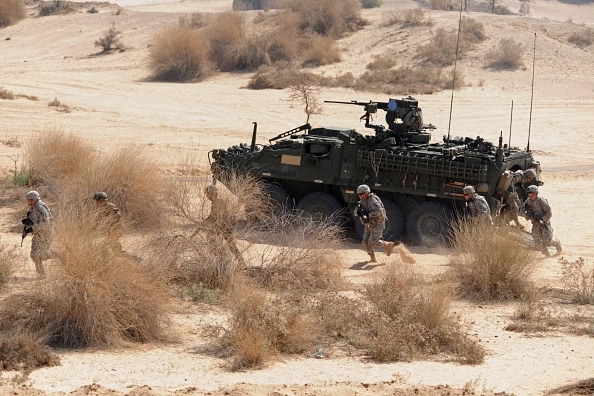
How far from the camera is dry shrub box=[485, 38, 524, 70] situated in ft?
119

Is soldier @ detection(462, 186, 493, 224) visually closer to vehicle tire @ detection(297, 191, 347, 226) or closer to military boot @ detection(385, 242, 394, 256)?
military boot @ detection(385, 242, 394, 256)

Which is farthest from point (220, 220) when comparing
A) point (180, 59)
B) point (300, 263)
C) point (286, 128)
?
point (180, 59)

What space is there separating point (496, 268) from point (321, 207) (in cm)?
432

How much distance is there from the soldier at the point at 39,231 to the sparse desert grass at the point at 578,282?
6.21 meters

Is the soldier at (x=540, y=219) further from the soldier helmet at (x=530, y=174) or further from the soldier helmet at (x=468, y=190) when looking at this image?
the soldier helmet at (x=468, y=190)

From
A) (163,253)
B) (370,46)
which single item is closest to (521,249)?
(163,253)

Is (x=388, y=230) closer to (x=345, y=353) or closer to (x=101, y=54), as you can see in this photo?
(x=345, y=353)

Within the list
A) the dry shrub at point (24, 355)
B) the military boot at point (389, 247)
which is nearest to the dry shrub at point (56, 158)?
the military boot at point (389, 247)

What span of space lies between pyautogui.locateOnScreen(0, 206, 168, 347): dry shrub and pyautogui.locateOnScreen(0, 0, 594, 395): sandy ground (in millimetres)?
292

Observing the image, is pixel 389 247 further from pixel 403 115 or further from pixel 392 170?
pixel 403 115

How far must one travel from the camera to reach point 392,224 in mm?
17016

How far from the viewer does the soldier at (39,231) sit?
12.6 m

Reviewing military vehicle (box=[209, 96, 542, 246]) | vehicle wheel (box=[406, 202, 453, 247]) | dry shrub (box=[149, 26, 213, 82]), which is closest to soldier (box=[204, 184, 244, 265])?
military vehicle (box=[209, 96, 542, 246])

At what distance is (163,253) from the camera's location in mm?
13578
